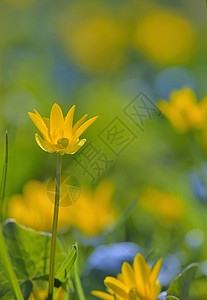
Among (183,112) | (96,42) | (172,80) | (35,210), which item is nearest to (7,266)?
(35,210)

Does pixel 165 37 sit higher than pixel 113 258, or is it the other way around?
pixel 165 37

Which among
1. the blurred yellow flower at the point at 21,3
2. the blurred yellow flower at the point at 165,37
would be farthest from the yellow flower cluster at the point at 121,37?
the blurred yellow flower at the point at 21,3

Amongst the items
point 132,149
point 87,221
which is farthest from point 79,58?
point 87,221

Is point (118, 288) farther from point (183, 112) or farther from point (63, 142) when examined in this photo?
point (183, 112)

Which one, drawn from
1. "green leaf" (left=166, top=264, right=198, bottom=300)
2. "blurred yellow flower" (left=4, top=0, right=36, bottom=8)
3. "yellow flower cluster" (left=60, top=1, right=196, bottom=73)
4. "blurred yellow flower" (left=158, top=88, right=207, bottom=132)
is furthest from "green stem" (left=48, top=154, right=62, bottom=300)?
"blurred yellow flower" (left=4, top=0, right=36, bottom=8)

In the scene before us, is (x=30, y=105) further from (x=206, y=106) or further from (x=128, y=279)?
(x=128, y=279)

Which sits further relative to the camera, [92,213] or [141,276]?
[92,213]

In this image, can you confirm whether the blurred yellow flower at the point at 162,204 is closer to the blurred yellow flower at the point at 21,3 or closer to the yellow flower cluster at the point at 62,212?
the yellow flower cluster at the point at 62,212
